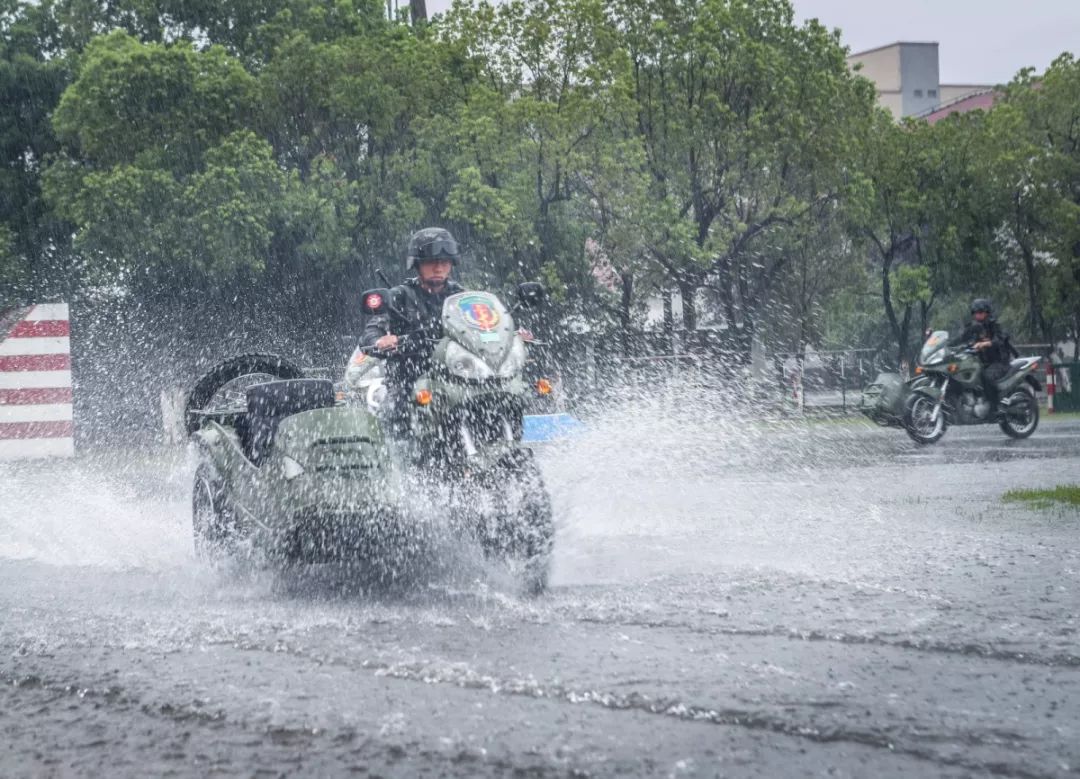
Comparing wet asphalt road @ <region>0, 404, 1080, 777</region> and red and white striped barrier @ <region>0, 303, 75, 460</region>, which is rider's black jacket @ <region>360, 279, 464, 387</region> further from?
red and white striped barrier @ <region>0, 303, 75, 460</region>

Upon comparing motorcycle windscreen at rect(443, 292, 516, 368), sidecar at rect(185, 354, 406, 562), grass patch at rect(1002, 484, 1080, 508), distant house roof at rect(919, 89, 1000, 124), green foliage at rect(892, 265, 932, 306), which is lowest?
→ grass patch at rect(1002, 484, 1080, 508)

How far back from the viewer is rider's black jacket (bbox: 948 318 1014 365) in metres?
18.3

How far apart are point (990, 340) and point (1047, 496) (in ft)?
26.9

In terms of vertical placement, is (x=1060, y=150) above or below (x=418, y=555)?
above

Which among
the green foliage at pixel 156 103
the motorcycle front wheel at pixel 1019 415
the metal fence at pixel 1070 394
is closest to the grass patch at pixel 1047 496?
the motorcycle front wheel at pixel 1019 415

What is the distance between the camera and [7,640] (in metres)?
5.69

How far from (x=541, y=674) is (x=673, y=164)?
3284 centimetres

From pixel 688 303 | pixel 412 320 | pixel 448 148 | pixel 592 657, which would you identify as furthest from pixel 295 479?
pixel 688 303

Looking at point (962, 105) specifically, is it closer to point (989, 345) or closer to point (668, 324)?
point (668, 324)

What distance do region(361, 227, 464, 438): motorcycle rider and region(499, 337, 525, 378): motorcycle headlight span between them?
0.45m

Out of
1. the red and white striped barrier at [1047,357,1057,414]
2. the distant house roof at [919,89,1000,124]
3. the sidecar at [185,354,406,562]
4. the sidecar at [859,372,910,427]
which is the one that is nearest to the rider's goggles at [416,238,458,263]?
the sidecar at [185,354,406,562]

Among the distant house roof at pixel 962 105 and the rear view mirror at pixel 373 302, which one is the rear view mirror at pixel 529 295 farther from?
the distant house roof at pixel 962 105

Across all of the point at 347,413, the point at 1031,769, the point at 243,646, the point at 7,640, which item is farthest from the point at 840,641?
the point at 7,640

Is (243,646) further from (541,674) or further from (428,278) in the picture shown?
(428,278)
